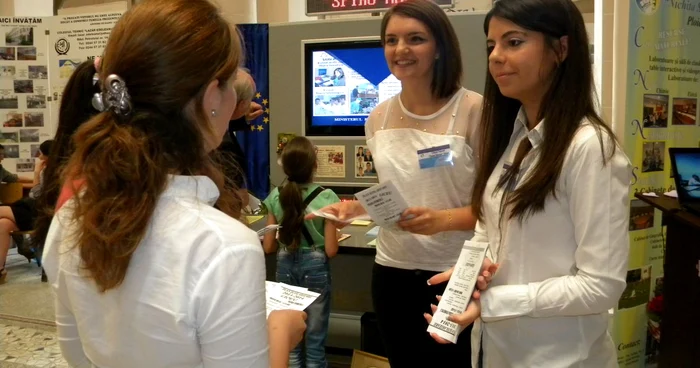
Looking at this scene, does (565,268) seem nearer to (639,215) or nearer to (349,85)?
(639,215)

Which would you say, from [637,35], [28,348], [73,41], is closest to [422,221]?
[637,35]

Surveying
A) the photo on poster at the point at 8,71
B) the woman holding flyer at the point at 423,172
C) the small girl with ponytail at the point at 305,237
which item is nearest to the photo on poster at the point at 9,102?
the photo on poster at the point at 8,71

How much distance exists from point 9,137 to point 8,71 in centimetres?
69

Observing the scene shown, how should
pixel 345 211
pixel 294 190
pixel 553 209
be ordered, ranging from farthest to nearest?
1. pixel 294 190
2. pixel 345 211
3. pixel 553 209

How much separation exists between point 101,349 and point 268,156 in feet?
11.4

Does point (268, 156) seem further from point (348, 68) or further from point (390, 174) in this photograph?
→ point (390, 174)

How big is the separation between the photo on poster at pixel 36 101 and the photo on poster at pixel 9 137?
0.35 m

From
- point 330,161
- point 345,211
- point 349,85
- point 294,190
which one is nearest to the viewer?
point 345,211

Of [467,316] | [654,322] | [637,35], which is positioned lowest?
[654,322]

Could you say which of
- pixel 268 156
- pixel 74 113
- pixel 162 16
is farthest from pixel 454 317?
pixel 268 156

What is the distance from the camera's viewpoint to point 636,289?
127 inches

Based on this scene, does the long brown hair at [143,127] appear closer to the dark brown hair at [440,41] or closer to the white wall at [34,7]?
the dark brown hair at [440,41]

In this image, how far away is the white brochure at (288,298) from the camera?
1.25 meters

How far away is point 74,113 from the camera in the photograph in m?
1.53
